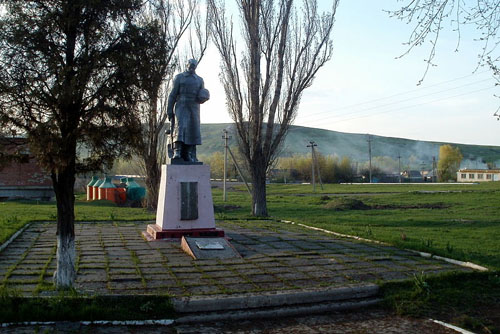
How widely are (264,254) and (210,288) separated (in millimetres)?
2157

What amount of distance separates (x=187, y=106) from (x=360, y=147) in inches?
5743

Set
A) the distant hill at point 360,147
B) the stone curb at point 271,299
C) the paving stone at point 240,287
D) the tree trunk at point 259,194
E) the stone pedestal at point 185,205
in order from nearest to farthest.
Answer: the stone curb at point 271,299 → the paving stone at point 240,287 → the stone pedestal at point 185,205 → the tree trunk at point 259,194 → the distant hill at point 360,147

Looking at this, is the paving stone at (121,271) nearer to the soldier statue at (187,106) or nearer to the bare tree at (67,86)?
the bare tree at (67,86)

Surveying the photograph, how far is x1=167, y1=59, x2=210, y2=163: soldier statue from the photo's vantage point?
9.77 metres

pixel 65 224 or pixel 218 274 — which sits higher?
pixel 65 224

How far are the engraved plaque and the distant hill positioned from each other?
118 meters

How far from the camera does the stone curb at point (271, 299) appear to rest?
16.8ft

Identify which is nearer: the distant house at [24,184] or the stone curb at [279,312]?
the stone curb at [279,312]

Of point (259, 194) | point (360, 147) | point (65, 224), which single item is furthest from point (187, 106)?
point (360, 147)

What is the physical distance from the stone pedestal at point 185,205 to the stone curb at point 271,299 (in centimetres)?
396

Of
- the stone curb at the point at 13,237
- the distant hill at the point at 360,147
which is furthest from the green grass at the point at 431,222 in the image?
the distant hill at the point at 360,147

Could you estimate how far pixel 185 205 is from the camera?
9.23 m

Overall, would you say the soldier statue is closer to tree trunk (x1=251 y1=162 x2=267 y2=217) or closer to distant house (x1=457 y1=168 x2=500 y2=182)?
tree trunk (x1=251 y1=162 x2=267 y2=217)

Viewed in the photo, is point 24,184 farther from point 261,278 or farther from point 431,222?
point 261,278
